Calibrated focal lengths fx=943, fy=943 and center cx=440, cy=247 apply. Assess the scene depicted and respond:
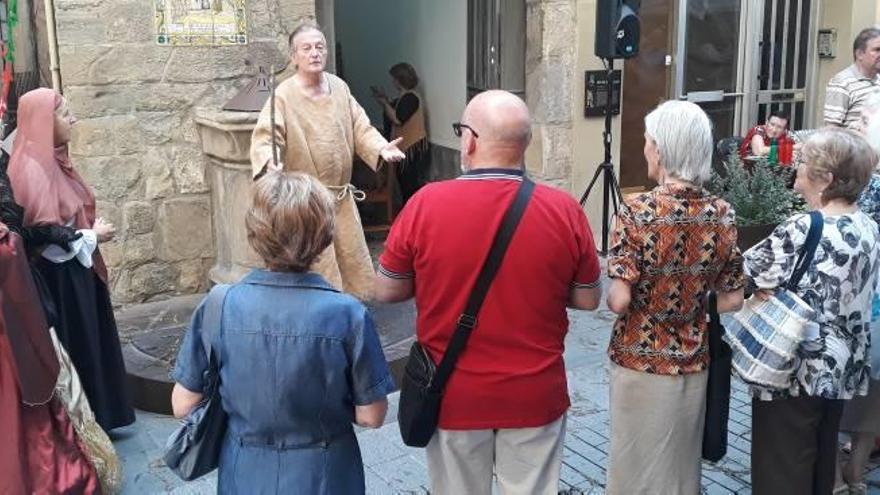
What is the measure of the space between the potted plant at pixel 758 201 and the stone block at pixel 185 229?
10.4ft

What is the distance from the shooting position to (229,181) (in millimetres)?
5465

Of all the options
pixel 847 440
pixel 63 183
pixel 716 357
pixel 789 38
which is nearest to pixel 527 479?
pixel 716 357

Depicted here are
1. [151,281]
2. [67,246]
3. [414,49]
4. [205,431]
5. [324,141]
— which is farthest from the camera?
[414,49]

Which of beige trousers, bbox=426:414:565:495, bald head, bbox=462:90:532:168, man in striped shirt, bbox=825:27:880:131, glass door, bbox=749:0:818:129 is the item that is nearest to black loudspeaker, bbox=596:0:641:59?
man in striped shirt, bbox=825:27:880:131

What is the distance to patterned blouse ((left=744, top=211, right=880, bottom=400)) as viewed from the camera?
2.84 m

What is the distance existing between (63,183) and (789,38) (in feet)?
22.3

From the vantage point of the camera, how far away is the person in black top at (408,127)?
816 cm

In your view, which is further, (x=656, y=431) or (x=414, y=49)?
(x=414, y=49)

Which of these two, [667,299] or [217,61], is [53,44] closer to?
[217,61]

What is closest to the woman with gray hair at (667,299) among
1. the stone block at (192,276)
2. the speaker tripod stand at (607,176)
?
the stone block at (192,276)

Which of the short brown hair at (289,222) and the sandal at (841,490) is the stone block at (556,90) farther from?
the short brown hair at (289,222)

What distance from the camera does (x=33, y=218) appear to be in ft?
11.4

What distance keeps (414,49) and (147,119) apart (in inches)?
144

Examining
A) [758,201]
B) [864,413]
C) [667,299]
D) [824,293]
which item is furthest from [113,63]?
[864,413]
